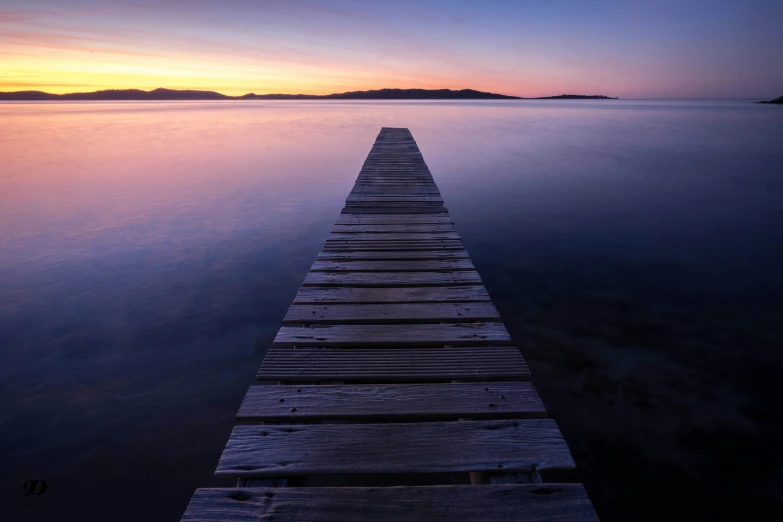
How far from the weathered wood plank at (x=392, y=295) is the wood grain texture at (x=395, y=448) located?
1.61m

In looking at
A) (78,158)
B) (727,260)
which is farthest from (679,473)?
(78,158)

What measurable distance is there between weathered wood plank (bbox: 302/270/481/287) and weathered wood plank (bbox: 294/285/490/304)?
0.29ft

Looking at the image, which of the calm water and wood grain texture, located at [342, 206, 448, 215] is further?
wood grain texture, located at [342, 206, 448, 215]

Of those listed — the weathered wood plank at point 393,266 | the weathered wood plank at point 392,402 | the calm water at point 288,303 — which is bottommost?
the calm water at point 288,303

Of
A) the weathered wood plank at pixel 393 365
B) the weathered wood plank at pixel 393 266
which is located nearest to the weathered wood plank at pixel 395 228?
the weathered wood plank at pixel 393 266

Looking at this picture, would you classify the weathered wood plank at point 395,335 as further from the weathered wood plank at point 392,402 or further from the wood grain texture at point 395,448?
the wood grain texture at point 395,448

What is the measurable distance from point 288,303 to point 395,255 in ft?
6.56

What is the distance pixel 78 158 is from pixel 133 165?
412cm

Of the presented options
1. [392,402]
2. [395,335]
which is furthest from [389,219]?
[392,402]

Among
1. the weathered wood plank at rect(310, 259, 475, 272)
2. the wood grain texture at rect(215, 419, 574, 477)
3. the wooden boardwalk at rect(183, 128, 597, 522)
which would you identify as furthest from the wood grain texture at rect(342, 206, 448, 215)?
the wood grain texture at rect(215, 419, 574, 477)

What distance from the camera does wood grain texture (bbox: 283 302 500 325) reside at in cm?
344

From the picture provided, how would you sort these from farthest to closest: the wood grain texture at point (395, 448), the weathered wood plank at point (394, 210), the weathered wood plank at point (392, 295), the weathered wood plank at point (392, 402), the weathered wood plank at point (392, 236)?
the weathered wood plank at point (394, 210) < the weathered wood plank at point (392, 236) < the weathered wood plank at point (392, 295) < the weathered wood plank at point (392, 402) < the wood grain texture at point (395, 448)

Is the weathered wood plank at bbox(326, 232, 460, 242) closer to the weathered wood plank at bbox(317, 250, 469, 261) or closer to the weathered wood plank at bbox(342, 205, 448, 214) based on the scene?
the weathered wood plank at bbox(317, 250, 469, 261)

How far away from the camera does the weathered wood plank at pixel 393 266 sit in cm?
452
